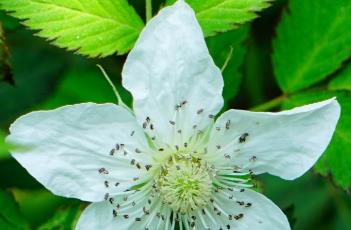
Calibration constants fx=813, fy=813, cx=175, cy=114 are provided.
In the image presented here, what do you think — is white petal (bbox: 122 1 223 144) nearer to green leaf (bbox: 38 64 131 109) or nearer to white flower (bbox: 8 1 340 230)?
white flower (bbox: 8 1 340 230)

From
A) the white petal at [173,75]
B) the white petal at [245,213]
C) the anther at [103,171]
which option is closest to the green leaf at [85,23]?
the white petal at [173,75]

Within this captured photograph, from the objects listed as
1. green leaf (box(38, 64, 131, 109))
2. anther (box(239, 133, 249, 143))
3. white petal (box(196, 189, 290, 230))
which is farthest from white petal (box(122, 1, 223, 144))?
green leaf (box(38, 64, 131, 109))

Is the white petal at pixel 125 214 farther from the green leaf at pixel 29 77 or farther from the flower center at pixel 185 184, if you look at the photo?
the green leaf at pixel 29 77

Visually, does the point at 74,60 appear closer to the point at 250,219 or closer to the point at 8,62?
the point at 8,62

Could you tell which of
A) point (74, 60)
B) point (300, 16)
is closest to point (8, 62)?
point (300, 16)

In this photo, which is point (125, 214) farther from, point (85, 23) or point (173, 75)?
point (85, 23)

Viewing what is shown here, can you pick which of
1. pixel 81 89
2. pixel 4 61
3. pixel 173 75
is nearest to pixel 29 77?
pixel 81 89
